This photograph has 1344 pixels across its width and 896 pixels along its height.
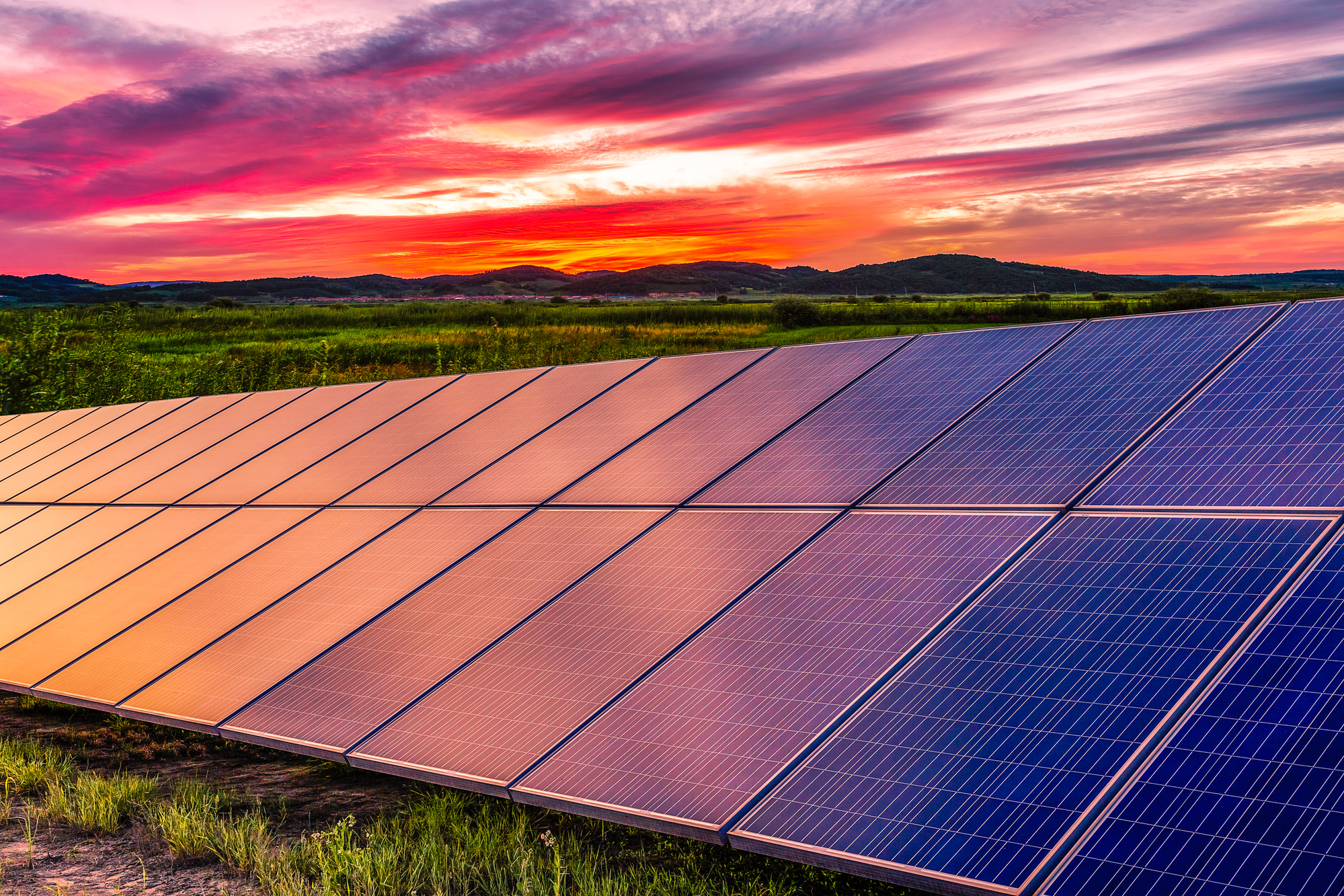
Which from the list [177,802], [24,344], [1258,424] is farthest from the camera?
[24,344]

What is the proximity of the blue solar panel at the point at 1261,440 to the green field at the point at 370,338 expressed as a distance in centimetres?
367

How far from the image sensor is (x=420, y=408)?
14336 mm

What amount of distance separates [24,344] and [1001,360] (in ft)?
99.0

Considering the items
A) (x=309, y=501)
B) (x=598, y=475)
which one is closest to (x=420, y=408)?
(x=309, y=501)

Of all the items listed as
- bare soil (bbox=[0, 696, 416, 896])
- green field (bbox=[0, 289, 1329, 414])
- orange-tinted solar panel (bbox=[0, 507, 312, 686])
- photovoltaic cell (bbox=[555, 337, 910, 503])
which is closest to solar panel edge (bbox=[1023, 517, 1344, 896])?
photovoltaic cell (bbox=[555, 337, 910, 503])

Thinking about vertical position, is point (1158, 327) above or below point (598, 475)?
above

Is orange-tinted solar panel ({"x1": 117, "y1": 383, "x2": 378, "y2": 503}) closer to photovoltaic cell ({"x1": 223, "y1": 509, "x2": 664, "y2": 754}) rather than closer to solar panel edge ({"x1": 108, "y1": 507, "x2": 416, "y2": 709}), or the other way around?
solar panel edge ({"x1": 108, "y1": 507, "x2": 416, "y2": 709})

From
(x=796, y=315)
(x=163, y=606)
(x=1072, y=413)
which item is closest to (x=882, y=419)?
(x=1072, y=413)

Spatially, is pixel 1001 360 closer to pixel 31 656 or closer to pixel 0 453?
pixel 31 656

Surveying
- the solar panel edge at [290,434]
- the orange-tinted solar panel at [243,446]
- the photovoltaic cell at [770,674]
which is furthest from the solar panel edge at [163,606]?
the photovoltaic cell at [770,674]

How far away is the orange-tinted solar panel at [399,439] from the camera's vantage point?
39.8 feet

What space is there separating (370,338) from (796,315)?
3346cm

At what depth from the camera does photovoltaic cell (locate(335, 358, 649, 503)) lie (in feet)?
36.5

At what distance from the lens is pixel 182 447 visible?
16.4m
